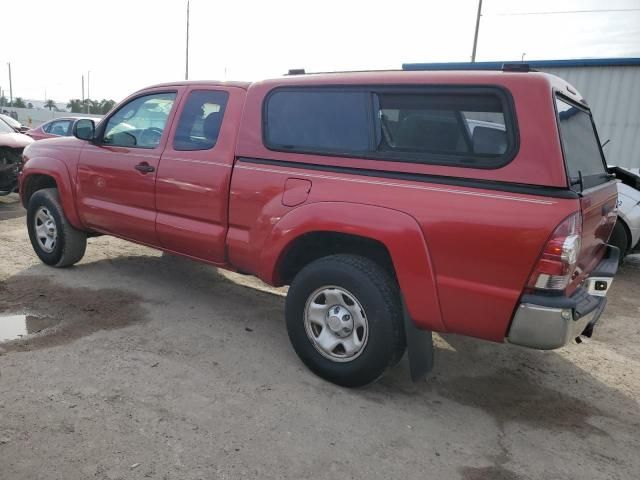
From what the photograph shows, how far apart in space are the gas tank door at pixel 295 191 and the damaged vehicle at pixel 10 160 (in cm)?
703

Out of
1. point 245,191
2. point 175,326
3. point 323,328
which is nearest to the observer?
point 323,328

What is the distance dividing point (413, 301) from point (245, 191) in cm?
146

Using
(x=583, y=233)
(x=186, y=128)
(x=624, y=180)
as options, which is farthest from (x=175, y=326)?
(x=624, y=180)

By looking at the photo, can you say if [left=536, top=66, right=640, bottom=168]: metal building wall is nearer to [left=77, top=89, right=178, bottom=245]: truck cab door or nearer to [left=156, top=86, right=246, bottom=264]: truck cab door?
[left=156, top=86, right=246, bottom=264]: truck cab door

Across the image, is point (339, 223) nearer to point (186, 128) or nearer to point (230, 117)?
point (230, 117)

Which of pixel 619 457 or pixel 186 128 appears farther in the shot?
pixel 186 128

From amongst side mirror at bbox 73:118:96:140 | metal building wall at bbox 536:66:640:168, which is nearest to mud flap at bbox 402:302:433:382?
side mirror at bbox 73:118:96:140

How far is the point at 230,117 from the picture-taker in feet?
12.6

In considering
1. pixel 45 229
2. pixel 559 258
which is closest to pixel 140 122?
pixel 45 229

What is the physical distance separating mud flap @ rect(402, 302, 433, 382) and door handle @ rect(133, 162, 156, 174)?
2.48 metres

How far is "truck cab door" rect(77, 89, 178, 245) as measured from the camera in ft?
14.3

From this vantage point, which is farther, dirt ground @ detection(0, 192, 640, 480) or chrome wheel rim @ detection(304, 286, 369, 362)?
chrome wheel rim @ detection(304, 286, 369, 362)

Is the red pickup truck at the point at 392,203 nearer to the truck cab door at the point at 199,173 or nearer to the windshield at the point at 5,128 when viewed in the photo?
the truck cab door at the point at 199,173

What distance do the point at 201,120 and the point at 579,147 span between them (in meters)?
2.76
